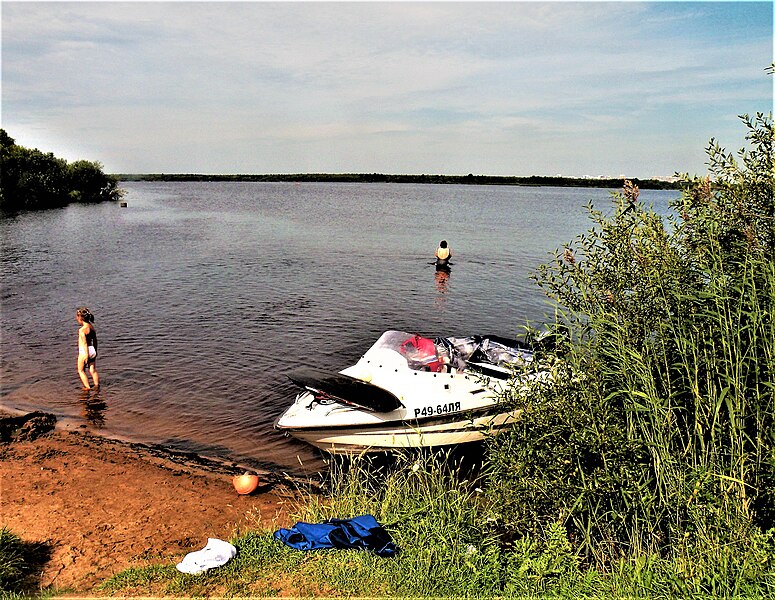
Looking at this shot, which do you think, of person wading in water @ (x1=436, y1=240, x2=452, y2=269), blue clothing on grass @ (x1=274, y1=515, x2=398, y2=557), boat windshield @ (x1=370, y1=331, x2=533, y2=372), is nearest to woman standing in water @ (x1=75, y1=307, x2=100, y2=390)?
boat windshield @ (x1=370, y1=331, x2=533, y2=372)

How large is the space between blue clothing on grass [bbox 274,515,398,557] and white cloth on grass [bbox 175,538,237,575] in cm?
61

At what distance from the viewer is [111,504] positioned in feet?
30.4

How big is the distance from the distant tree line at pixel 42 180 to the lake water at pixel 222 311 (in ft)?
64.4

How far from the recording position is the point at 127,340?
19094 mm

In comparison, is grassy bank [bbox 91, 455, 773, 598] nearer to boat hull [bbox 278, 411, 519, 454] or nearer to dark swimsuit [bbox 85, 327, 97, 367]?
boat hull [bbox 278, 411, 519, 454]

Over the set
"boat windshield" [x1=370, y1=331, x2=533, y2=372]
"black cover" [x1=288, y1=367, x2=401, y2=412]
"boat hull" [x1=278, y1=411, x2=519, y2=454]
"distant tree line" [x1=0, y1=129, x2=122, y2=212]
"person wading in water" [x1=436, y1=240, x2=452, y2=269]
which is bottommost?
"boat hull" [x1=278, y1=411, x2=519, y2=454]

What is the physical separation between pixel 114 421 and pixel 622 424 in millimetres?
10645

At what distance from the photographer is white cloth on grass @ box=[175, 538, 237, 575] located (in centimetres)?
673

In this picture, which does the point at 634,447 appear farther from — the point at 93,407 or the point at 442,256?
the point at 442,256

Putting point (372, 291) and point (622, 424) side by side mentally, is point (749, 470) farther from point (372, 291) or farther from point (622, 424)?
point (372, 291)

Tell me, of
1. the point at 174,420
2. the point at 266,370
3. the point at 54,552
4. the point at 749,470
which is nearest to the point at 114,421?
the point at 174,420

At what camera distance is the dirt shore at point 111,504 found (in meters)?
7.66

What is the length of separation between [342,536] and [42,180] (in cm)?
7848

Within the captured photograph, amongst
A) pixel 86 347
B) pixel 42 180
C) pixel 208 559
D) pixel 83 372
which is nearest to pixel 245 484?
pixel 208 559
